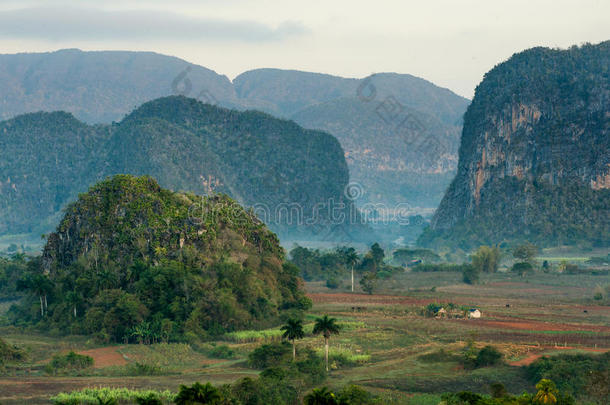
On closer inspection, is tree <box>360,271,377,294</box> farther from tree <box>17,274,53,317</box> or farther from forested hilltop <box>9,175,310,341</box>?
tree <box>17,274,53,317</box>

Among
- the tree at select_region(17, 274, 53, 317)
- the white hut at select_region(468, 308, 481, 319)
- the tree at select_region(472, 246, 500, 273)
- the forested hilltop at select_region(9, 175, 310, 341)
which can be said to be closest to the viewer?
the forested hilltop at select_region(9, 175, 310, 341)

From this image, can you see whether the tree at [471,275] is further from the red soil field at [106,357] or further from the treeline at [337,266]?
the red soil field at [106,357]

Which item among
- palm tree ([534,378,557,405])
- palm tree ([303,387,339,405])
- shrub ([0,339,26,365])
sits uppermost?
palm tree ([303,387,339,405])

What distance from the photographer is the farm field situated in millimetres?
49406

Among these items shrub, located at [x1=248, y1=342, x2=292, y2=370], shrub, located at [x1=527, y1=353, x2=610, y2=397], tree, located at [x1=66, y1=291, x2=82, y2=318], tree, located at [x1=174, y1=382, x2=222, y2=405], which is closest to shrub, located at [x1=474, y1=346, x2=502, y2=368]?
shrub, located at [x1=527, y1=353, x2=610, y2=397]

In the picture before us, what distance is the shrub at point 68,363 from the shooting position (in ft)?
179

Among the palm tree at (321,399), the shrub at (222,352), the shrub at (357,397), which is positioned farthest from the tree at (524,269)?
the palm tree at (321,399)

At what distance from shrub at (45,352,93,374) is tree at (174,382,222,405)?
21.6 m

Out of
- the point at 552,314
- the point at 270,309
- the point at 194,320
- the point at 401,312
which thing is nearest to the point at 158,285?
the point at 194,320

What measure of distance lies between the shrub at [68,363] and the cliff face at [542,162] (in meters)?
125

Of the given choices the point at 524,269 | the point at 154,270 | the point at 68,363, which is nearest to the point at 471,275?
the point at 524,269

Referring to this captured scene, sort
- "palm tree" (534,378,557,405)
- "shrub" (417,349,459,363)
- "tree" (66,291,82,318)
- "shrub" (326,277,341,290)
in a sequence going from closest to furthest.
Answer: "palm tree" (534,378,557,405)
"shrub" (417,349,459,363)
"tree" (66,291,82,318)
"shrub" (326,277,341,290)

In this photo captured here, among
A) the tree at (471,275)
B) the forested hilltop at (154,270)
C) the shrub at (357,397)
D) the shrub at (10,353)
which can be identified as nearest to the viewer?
the shrub at (357,397)

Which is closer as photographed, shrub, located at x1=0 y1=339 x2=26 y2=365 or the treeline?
shrub, located at x1=0 y1=339 x2=26 y2=365
